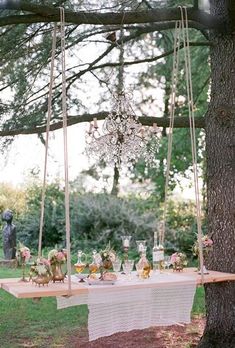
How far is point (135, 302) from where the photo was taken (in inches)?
122

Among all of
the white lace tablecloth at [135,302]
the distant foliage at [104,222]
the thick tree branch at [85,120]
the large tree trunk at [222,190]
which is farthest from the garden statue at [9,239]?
the white lace tablecloth at [135,302]

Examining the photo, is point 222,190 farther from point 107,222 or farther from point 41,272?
point 107,222

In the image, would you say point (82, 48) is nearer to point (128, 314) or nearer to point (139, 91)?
point (128, 314)

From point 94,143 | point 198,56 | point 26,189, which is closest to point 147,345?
point 94,143

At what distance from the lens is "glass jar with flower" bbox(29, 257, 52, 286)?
2981mm

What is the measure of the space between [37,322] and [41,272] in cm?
223

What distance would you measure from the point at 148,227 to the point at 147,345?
14.1 feet

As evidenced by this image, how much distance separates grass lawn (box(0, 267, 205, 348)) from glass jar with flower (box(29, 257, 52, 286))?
1.42 meters

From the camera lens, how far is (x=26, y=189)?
10.4 metres

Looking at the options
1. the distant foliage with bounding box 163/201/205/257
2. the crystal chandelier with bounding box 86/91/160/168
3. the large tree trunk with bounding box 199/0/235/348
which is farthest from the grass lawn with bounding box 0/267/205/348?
the distant foliage with bounding box 163/201/205/257

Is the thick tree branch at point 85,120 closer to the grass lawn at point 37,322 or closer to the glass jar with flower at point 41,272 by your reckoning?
the glass jar with flower at point 41,272

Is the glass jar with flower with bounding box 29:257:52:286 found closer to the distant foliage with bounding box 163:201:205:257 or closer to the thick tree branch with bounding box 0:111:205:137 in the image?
the thick tree branch with bounding box 0:111:205:137

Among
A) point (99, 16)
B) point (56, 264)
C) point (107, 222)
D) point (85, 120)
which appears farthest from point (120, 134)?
point (107, 222)

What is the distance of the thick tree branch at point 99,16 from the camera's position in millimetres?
3014
